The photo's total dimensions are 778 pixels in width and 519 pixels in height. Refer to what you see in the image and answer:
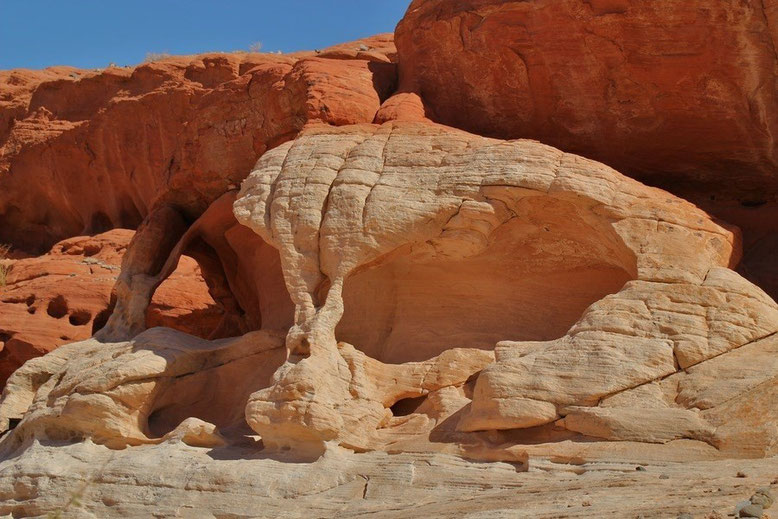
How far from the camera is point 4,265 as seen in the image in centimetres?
1953

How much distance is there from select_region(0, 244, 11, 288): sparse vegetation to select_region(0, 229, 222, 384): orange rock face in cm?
17

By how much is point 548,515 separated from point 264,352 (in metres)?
5.50

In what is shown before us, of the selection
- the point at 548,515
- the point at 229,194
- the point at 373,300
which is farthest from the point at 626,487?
the point at 229,194

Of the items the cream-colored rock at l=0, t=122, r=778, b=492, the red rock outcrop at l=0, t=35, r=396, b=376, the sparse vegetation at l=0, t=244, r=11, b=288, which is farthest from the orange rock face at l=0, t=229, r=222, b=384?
the cream-colored rock at l=0, t=122, r=778, b=492

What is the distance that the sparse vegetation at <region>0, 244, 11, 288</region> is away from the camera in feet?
60.0

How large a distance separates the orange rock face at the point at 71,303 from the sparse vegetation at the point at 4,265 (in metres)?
0.17

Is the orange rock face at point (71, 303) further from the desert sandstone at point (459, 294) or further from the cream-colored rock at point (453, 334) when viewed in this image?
the cream-colored rock at point (453, 334)

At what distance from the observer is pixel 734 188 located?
12438mm

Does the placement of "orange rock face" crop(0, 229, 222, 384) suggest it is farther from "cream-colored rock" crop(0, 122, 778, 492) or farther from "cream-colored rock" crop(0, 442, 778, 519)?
"cream-colored rock" crop(0, 442, 778, 519)

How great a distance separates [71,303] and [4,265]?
3794mm

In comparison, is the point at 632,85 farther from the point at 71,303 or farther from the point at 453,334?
the point at 71,303

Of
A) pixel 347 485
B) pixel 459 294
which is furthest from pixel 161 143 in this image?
pixel 347 485

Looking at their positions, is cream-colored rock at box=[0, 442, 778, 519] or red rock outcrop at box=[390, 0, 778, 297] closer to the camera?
cream-colored rock at box=[0, 442, 778, 519]

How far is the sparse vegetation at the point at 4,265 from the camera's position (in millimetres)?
18297
